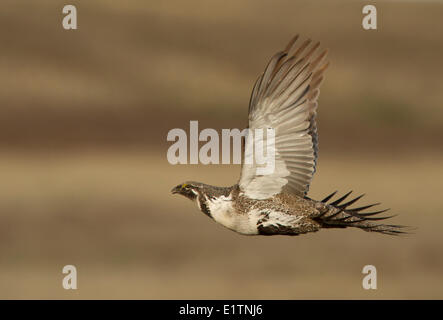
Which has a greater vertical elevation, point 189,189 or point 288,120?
point 288,120

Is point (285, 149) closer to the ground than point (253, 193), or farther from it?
farther from it

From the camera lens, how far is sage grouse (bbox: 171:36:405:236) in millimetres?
1500

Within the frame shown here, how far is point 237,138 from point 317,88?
32 cm

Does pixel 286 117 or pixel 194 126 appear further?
pixel 194 126

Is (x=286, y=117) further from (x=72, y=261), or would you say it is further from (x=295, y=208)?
(x=72, y=261)

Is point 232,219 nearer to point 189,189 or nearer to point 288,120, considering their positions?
point 189,189

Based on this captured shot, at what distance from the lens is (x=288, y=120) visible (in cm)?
154

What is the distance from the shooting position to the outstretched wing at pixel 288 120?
1.51 metres

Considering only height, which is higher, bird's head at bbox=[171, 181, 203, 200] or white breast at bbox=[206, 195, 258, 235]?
bird's head at bbox=[171, 181, 203, 200]

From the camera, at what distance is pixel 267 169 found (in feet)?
4.98

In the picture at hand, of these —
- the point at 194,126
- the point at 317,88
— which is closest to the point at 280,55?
the point at 317,88

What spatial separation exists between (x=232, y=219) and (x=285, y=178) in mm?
164

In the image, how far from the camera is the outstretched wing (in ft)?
4.96

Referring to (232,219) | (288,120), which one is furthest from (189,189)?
(288,120)
